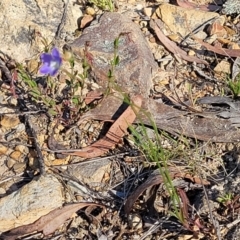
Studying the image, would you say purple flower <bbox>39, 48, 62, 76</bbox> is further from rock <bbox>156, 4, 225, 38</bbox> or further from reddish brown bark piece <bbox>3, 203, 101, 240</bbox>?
rock <bbox>156, 4, 225, 38</bbox>

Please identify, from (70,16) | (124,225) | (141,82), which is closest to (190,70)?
(141,82)

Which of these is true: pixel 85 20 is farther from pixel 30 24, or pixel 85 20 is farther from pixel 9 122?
pixel 9 122

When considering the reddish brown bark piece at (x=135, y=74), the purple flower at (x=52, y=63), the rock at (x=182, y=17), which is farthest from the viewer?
the rock at (x=182, y=17)

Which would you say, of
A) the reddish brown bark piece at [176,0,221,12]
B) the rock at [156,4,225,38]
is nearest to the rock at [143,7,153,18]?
the rock at [156,4,225,38]

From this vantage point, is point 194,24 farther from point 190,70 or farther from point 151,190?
point 151,190

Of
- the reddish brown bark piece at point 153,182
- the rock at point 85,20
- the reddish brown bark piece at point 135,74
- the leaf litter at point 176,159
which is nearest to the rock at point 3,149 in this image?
the leaf litter at point 176,159

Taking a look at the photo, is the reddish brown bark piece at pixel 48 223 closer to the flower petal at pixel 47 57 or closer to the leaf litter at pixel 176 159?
the leaf litter at pixel 176 159

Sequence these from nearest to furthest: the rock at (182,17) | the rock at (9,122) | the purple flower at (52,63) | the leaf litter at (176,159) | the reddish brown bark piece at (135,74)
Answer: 1. the purple flower at (52,63)
2. the leaf litter at (176,159)
3. the reddish brown bark piece at (135,74)
4. the rock at (9,122)
5. the rock at (182,17)

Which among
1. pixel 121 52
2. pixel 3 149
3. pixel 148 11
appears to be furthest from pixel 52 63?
pixel 148 11
